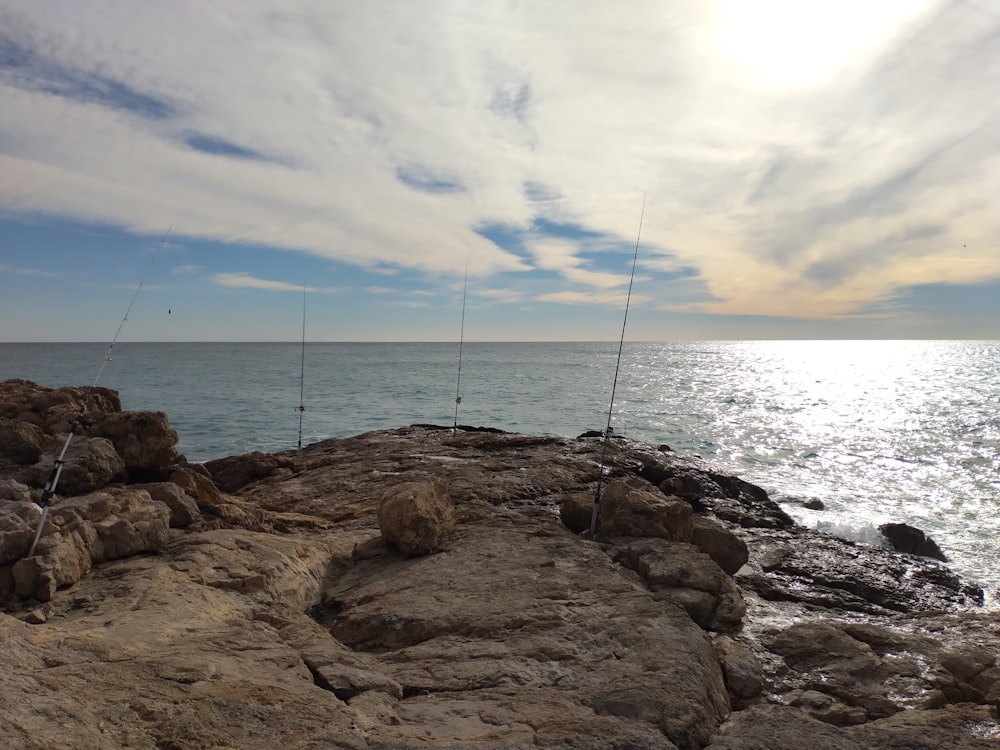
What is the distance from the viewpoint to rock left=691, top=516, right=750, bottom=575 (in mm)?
7062

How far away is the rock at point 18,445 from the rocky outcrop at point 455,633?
302 millimetres

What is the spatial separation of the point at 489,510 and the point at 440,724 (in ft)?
15.8

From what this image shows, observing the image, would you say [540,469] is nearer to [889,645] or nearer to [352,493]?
[352,493]

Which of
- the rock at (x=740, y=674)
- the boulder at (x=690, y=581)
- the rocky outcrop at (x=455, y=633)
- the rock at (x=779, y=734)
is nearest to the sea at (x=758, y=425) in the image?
the rocky outcrop at (x=455, y=633)

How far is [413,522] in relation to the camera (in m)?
6.21

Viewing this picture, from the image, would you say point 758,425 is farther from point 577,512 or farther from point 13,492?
point 13,492

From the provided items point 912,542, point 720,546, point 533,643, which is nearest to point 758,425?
point 912,542

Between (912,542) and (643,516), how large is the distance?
8518 mm

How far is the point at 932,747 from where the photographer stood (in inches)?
135

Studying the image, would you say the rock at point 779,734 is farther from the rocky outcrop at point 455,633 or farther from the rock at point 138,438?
the rock at point 138,438

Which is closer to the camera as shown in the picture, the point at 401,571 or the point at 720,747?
the point at 720,747

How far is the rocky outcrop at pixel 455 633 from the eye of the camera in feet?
9.85

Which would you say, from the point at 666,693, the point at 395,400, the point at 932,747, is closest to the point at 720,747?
the point at 666,693

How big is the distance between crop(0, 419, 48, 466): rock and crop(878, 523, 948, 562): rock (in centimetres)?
1452
